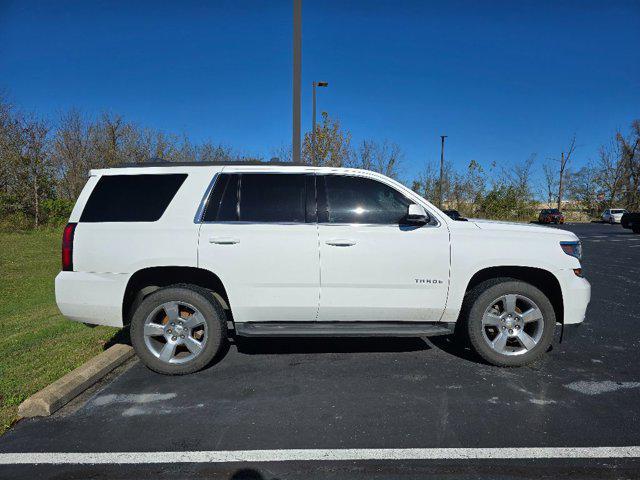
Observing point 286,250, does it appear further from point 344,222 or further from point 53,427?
point 53,427

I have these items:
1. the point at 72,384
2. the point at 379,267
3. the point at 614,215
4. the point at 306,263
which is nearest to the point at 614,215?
the point at 614,215

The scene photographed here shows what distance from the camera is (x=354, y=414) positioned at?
321 centimetres

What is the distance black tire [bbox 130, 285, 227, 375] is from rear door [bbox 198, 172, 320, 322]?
21cm

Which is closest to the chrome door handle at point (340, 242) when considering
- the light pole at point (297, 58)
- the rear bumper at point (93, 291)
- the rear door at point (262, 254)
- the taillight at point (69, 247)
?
the rear door at point (262, 254)

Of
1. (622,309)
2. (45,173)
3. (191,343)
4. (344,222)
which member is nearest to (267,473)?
(191,343)

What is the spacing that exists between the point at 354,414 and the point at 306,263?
140cm

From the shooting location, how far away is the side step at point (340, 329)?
3.85 m

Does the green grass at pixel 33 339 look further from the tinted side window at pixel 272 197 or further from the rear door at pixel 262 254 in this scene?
the tinted side window at pixel 272 197

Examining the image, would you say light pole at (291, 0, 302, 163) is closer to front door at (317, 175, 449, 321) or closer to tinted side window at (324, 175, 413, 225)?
tinted side window at (324, 175, 413, 225)

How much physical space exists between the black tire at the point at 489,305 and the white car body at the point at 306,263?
0.57ft

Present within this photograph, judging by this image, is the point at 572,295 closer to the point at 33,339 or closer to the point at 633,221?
the point at 33,339

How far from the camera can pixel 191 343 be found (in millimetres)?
3939

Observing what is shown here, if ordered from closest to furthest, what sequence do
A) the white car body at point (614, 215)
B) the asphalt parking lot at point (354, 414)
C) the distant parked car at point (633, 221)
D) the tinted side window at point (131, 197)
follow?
the asphalt parking lot at point (354, 414) < the tinted side window at point (131, 197) < the distant parked car at point (633, 221) < the white car body at point (614, 215)

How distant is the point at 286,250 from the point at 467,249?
1776 millimetres
